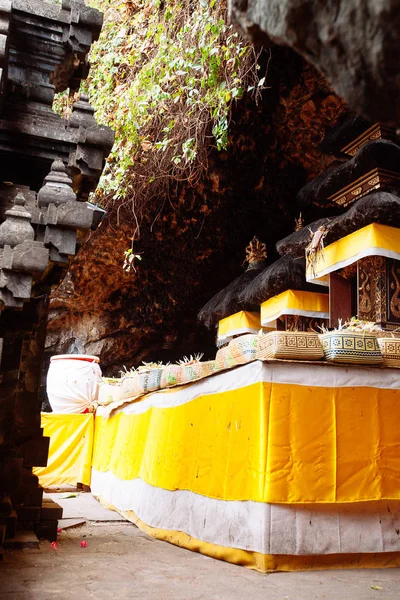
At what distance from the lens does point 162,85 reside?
8930 mm

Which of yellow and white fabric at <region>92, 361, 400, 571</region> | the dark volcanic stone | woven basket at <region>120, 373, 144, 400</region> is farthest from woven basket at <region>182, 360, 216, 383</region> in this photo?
the dark volcanic stone

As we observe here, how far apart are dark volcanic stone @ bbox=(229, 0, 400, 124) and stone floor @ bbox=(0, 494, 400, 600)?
3000 millimetres

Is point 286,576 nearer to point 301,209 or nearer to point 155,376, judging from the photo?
point 155,376

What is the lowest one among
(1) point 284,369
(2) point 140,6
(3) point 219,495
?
(3) point 219,495

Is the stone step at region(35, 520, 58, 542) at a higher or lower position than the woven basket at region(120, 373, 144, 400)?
lower

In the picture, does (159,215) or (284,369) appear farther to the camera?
(159,215)

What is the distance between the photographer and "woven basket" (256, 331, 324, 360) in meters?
4.05

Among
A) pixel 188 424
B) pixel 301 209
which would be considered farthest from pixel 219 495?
pixel 301 209

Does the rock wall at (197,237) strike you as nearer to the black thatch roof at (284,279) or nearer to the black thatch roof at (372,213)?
the black thatch roof at (284,279)

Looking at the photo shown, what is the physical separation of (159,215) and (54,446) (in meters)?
5.42

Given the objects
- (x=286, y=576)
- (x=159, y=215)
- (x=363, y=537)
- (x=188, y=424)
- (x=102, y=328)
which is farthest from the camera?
(x=102, y=328)

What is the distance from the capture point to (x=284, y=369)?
407 centimetres

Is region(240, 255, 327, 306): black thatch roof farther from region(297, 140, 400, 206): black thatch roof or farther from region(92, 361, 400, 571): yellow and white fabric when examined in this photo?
region(92, 361, 400, 571): yellow and white fabric

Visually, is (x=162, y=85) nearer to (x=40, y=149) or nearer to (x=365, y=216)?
(x=365, y=216)
